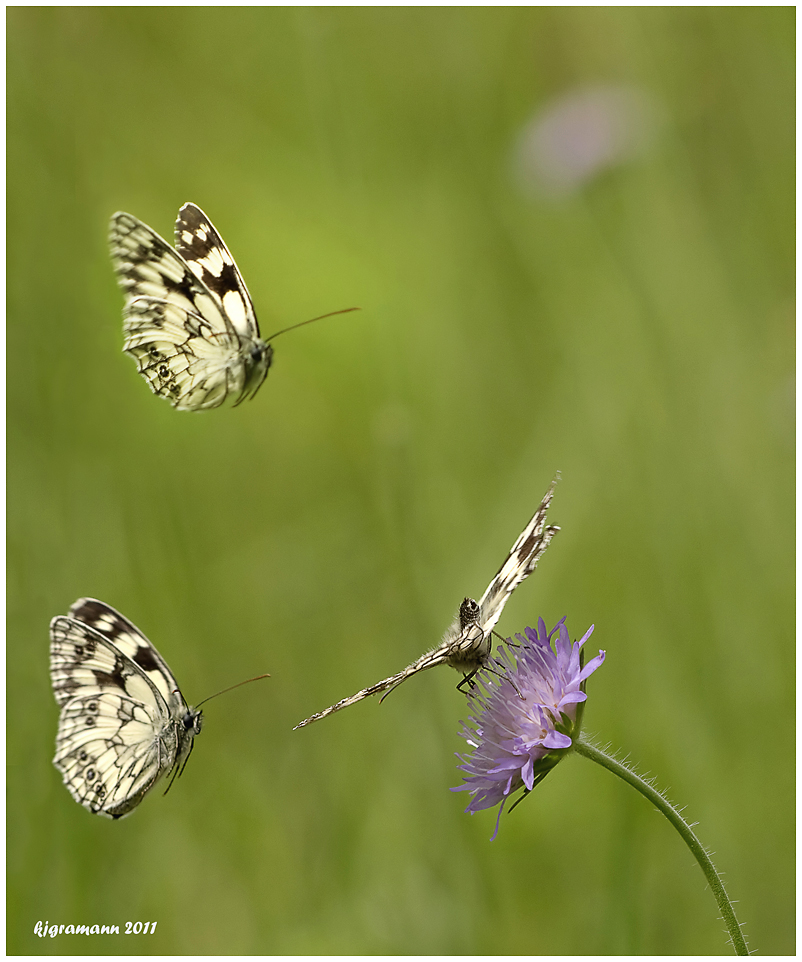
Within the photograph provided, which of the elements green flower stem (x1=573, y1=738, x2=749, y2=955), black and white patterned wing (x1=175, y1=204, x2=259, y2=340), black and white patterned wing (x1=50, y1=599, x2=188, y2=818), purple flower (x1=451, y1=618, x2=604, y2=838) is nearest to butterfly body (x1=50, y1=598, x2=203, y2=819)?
black and white patterned wing (x1=50, y1=599, x2=188, y2=818)

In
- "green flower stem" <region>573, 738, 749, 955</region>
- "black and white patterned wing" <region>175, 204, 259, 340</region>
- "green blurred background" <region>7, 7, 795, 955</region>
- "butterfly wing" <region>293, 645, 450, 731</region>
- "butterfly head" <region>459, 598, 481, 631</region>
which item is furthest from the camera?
"green blurred background" <region>7, 7, 795, 955</region>

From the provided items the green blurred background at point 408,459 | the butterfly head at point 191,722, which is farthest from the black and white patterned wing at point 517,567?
the butterfly head at point 191,722

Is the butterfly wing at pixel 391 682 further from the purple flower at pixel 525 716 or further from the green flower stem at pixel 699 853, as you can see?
the green flower stem at pixel 699 853

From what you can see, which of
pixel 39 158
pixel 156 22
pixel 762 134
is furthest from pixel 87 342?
pixel 762 134

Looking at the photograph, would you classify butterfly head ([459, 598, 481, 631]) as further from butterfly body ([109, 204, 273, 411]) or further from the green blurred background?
butterfly body ([109, 204, 273, 411])

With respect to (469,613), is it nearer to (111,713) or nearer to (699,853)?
(699,853)

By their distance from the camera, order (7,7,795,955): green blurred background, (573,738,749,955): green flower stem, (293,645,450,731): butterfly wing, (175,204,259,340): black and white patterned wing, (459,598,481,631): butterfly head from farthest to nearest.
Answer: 1. (7,7,795,955): green blurred background
2. (175,204,259,340): black and white patterned wing
3. (459,598,481,631): butterfly head
4. (293,645,450,731): butterfly wing
5. (573,738,749,955): green flower stem
